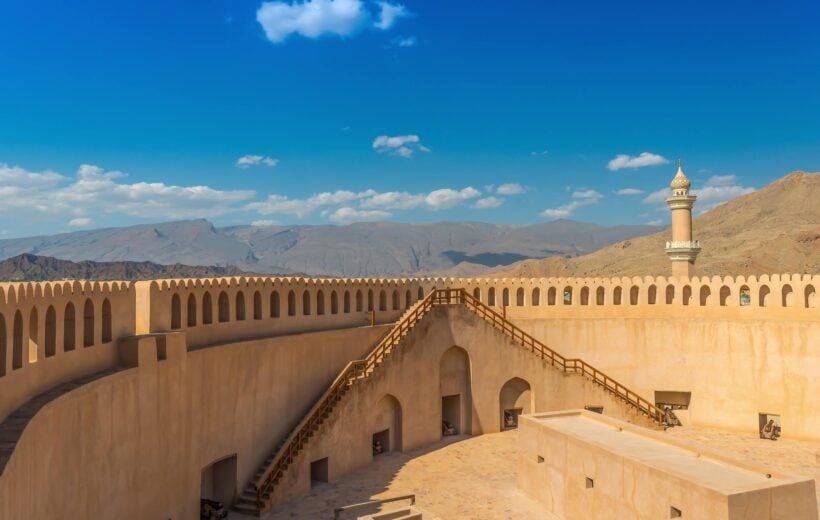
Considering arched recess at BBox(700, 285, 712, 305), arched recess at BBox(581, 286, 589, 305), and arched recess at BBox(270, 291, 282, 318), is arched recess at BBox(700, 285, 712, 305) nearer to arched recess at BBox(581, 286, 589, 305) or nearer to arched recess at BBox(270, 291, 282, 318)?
arched recess at BBox(581, 286, 589, 305)

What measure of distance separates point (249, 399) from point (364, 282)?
861cm

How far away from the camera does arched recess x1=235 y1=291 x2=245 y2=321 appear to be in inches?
803

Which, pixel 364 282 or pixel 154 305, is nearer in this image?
pixel 154 305

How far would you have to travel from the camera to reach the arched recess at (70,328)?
12945mm

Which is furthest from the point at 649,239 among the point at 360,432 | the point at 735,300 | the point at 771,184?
the point at 360,432

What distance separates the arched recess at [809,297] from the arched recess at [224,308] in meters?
21.1

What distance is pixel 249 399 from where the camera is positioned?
63.3ft

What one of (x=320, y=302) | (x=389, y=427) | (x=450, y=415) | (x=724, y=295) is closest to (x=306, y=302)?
(x=320, y=302)

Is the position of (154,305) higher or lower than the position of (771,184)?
lower

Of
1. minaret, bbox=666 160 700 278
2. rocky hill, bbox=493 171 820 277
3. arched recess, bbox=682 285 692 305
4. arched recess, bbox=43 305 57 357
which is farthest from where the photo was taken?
rocky hill, bbox=493 171 820 277

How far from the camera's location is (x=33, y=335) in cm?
1163

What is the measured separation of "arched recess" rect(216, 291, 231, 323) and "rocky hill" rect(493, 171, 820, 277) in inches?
2094

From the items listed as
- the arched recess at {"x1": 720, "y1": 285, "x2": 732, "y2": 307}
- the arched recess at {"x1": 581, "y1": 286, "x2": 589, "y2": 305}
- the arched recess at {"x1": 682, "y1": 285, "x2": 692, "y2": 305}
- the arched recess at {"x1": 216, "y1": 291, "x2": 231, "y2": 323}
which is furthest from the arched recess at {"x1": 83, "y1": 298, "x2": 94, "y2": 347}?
the arched recess at {"x1": 720, "y1": 285, "x2": 732, "y2": 307}

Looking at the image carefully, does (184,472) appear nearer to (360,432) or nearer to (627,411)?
(360,432)
